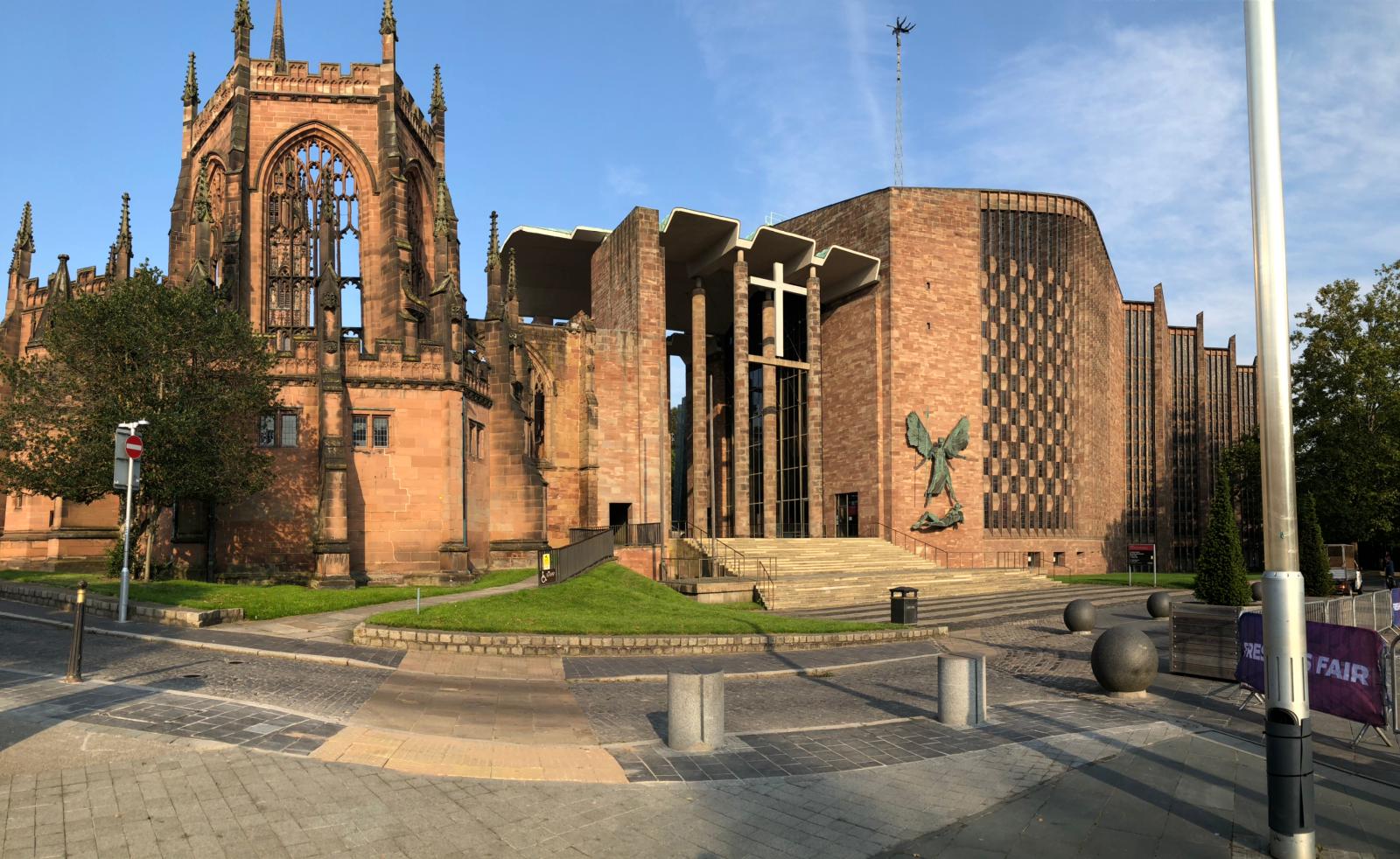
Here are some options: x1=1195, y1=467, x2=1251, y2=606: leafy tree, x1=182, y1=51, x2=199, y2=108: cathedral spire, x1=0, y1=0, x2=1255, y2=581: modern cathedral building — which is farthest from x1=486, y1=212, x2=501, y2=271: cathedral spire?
x1=1195, y1=467, x2=1251, y2=606: leafy tree

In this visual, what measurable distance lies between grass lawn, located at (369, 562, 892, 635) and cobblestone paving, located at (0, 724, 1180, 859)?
352 inches

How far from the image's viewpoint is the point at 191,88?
36531 millimetres

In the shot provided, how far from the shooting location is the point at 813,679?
1445cm

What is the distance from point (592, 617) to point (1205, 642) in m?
11.4

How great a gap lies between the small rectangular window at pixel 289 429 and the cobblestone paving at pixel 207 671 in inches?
538

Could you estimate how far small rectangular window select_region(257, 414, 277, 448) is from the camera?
1096 inches

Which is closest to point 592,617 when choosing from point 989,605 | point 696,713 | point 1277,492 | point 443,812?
point 696,713

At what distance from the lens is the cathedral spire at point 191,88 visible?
→ 36500 millimetres

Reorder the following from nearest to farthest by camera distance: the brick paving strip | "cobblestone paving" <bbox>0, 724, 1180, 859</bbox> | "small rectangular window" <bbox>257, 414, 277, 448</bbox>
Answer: "cobblestone paving" <bbox>0, 724, 1180, 859</bbox> < the brick paving strip < "small rectangular window" <bbox>257, 414, 277, 448</bbox>

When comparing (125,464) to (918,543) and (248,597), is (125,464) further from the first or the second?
(918,543)

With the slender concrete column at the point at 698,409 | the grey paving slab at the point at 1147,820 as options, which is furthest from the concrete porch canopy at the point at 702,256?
the grey paving slab at the point at 1147,820

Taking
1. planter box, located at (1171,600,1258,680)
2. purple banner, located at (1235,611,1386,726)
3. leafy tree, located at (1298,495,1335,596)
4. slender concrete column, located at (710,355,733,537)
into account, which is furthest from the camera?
slender concrete column, located at (710,355,733,537)

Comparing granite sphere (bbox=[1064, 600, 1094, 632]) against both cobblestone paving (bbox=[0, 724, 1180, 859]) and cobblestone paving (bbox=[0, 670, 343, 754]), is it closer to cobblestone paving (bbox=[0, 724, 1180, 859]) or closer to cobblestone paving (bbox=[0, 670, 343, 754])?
cobblestone paving (bbox=[0, 724, 1180, 859])

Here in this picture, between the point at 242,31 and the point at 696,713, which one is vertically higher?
the point at 242,31
